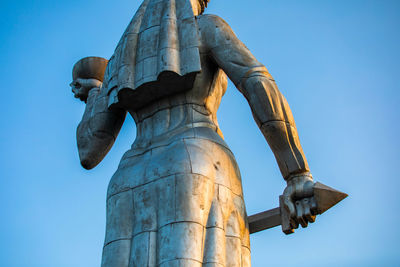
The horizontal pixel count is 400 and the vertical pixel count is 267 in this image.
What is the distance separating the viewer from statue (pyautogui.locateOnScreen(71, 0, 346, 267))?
8.23 metres

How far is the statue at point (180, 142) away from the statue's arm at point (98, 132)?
0.6 inches

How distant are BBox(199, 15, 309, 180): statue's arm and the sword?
1.55 feet

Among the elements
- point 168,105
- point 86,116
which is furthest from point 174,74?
point 86,116

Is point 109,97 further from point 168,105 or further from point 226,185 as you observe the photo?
point 226,185

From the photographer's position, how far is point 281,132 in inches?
355

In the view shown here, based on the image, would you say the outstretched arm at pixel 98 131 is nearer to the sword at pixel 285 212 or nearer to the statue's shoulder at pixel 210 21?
the statue's shoulder at pixel 210 21

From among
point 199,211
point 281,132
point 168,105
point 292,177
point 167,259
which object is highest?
point 168,105

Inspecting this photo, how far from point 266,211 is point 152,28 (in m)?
3.24

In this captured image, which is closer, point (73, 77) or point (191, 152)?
point (191, 152)

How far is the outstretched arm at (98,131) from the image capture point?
10.2 metres

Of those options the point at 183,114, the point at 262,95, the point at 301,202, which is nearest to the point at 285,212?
the point at 301,202

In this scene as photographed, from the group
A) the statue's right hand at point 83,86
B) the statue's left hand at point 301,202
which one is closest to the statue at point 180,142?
the statue's left hand at point 301,202

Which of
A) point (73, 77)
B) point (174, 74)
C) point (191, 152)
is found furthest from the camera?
point (73, 77)

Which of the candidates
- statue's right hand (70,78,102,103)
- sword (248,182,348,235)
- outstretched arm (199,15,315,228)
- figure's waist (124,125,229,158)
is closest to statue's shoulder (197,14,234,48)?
outstretched arm (199,15,315,228)
